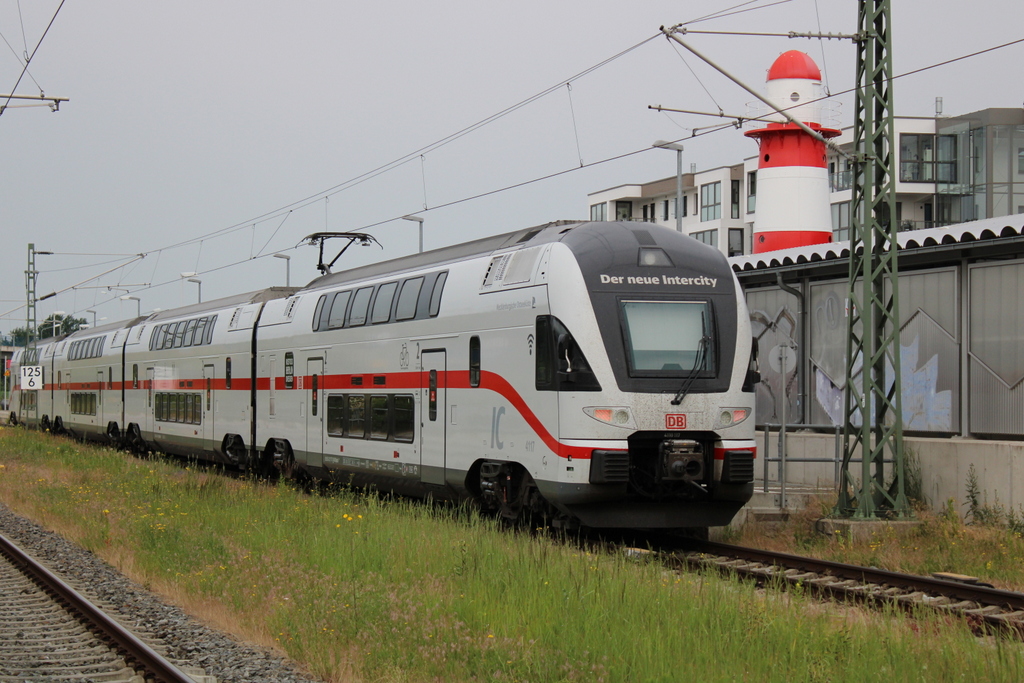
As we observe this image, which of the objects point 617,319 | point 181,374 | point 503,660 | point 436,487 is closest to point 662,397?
point 617,319

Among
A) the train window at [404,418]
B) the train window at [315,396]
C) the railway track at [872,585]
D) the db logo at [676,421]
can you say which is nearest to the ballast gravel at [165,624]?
the railway track at [872,585]

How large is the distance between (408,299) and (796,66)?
2399 cm

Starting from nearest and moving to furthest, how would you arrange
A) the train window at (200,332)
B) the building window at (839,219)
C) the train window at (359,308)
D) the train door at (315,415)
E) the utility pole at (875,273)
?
the utility pole at (875,273), the train window at (359,308), the train door at (315,415), the train window at (200,332), the building window at (839,219)

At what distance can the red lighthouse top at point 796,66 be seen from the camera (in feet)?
119

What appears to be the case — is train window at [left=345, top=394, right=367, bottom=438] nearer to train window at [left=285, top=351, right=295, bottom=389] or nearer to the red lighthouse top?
train window at [left=285, top=351, right=295, bottom=389]

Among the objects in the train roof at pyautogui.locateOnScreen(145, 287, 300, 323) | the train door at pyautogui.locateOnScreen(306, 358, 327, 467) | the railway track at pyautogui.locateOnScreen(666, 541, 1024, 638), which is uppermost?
the train roof at pyautogui.locateOnScreen(145, 287, 300, 323)

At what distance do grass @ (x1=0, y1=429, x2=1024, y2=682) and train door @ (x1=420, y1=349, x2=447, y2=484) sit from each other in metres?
1.22

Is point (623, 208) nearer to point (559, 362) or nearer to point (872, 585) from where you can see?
point (559, 362)

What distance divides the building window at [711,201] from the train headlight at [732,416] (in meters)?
54.7

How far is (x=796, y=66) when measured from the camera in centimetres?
3625

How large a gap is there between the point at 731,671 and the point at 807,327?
1296 cm

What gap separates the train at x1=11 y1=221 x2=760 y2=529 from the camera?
12.2 m

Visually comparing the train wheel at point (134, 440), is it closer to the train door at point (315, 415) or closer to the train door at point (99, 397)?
the train door at point (99, 397)

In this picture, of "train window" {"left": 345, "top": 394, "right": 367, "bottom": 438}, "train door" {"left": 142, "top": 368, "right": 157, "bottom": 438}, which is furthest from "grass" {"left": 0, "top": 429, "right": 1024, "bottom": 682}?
"train door" {"left": 142, "top": 368, "right": 157, "bottom": 438}
